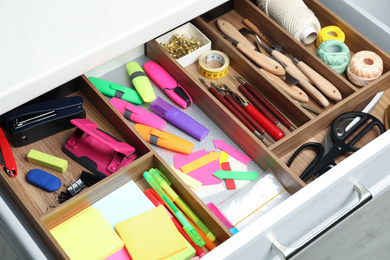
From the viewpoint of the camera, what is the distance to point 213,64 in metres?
1.43

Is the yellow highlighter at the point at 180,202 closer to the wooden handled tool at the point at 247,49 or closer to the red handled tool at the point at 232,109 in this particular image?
the red handled tool at the point at 232,109

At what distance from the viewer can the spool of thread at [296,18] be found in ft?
4.66

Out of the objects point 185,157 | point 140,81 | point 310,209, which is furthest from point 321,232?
point 140,81

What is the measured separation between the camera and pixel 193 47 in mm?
1429

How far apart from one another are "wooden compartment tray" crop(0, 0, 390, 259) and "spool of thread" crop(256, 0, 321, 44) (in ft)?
0.11

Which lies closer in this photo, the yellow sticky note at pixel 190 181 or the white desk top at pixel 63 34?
the white desk top at pixel 63 34

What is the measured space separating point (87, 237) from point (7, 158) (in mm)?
269

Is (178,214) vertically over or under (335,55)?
under

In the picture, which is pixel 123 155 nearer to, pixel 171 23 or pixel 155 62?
pixel 155 62

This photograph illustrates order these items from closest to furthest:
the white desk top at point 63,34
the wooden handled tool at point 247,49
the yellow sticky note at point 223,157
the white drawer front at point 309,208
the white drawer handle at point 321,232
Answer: the white desk top at point 63,34 → the white drawer front at point 309,208 → the white drawer handle at point 321,232 → the yellow sticky note at point 223,157 → the wooden handled tool at point 247,49

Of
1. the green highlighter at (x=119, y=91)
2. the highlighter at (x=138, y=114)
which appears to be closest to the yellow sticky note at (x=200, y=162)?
the highlighter at (x=138, y=114)

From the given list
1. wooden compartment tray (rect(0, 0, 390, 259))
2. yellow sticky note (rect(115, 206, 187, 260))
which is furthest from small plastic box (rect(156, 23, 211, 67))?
yellow sticky note (rect(115, 206, 187, 260))

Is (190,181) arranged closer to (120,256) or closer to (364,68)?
(120,256)

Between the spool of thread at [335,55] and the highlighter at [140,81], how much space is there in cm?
48
